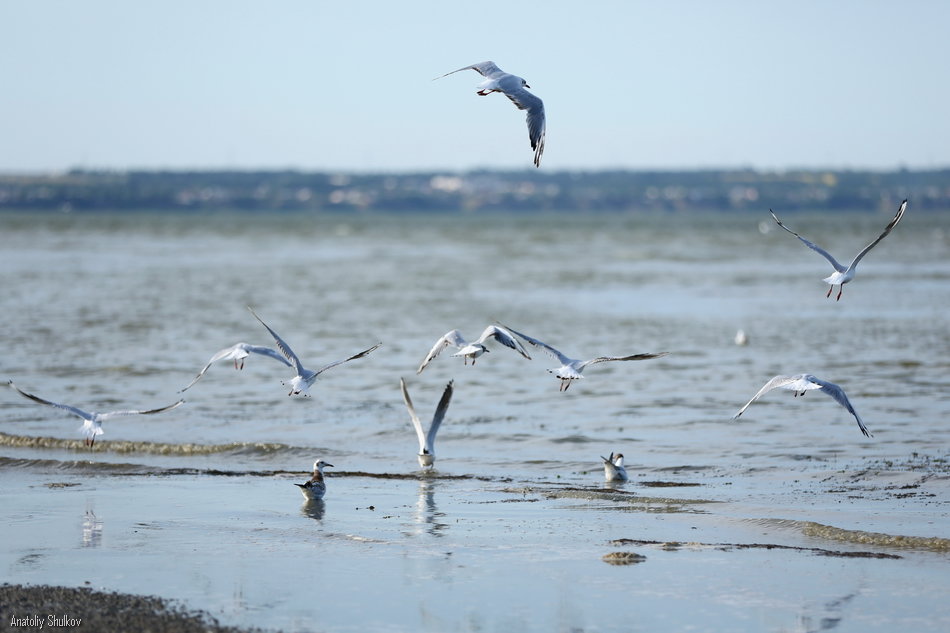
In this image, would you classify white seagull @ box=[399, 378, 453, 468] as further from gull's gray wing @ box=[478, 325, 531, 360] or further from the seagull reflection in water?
gull's gray wing @ box=[478, 325, 531, 360]

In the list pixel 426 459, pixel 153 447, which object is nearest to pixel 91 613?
pixel 426 459

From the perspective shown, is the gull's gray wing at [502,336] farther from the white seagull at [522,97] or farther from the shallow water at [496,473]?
the white seagull at [522,97]

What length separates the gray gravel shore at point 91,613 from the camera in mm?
9578

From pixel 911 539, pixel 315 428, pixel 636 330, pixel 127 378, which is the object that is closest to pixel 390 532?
pixel 911 539

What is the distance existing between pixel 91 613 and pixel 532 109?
641 centimetres

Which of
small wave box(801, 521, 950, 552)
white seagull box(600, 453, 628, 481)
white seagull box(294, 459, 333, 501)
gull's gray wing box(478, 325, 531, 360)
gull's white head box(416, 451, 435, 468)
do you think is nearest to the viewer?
small wave box(801, 521, 950, 552)

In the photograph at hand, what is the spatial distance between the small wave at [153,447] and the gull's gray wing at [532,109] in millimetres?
7134

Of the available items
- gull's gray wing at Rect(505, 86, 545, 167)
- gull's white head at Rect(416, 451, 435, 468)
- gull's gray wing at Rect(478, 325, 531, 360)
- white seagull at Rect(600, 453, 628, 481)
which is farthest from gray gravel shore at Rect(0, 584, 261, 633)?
white seagull at Rect(600, 453, 628, 481)

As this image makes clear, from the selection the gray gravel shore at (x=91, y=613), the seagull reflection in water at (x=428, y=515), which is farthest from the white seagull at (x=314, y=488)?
the gray gravel shore at (x=91, y=613)

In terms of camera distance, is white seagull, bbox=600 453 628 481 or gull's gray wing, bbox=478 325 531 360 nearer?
gull's gray wing, bbox=478 325 531 360

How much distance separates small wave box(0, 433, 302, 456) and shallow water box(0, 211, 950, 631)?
0.18ft

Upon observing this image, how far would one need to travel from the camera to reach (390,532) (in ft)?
42.9

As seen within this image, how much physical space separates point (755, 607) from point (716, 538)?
2344 millimetres

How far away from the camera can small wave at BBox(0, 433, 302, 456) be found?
59.8 ft
